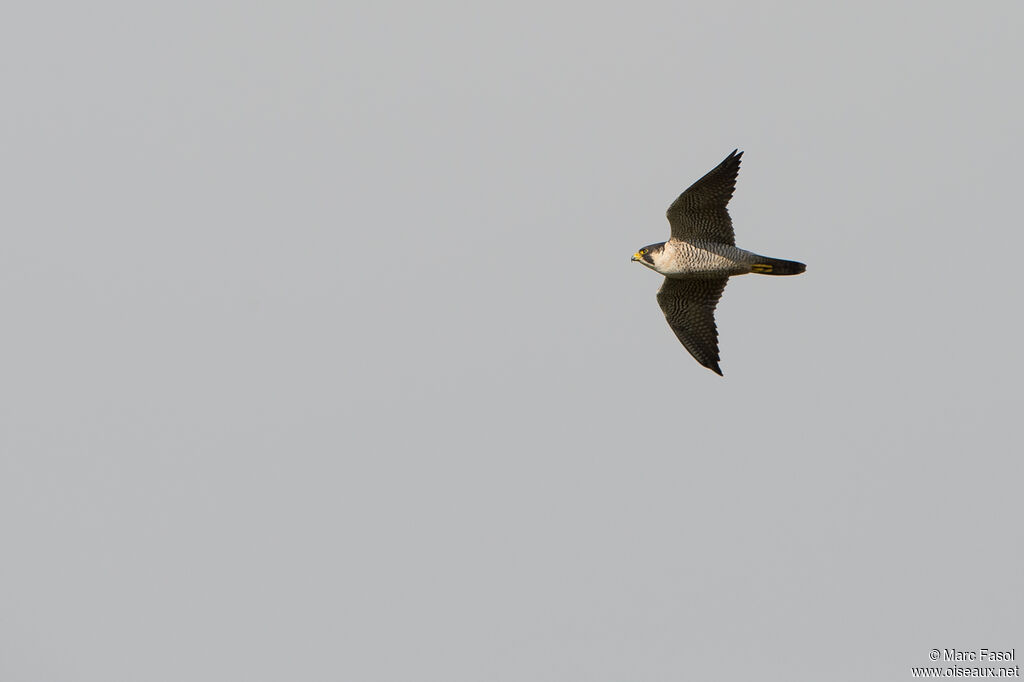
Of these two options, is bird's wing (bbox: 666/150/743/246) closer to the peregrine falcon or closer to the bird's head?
the peregrine falcon

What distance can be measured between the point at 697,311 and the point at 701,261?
1.59 m

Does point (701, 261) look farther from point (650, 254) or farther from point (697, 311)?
point (697, 311)

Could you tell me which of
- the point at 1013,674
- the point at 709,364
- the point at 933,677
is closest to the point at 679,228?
the point at 709,364

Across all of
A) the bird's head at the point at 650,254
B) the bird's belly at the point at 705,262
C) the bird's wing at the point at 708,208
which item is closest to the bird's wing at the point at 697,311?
the bird's belly at the point at 705,262

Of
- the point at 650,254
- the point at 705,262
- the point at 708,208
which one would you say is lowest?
the point at 705,262

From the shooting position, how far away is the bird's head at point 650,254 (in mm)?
26859

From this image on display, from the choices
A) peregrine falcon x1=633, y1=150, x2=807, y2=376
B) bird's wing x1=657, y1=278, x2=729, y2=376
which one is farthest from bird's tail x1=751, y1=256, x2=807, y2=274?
bird's wing x1=657, y1=278, x2=729, y2=376

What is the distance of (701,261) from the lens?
87.3 feet

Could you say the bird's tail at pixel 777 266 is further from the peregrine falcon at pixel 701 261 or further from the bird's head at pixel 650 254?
the bird's head at pixel 650 254

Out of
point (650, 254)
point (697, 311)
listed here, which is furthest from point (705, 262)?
point (697, 311)

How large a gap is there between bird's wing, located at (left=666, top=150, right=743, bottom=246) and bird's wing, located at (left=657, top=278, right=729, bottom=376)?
1.47 meters

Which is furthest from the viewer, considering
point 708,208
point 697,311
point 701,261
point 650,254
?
point 697,311

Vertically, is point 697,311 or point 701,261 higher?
point 701,261

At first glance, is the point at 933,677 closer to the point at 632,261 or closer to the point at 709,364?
the point at 709,364
